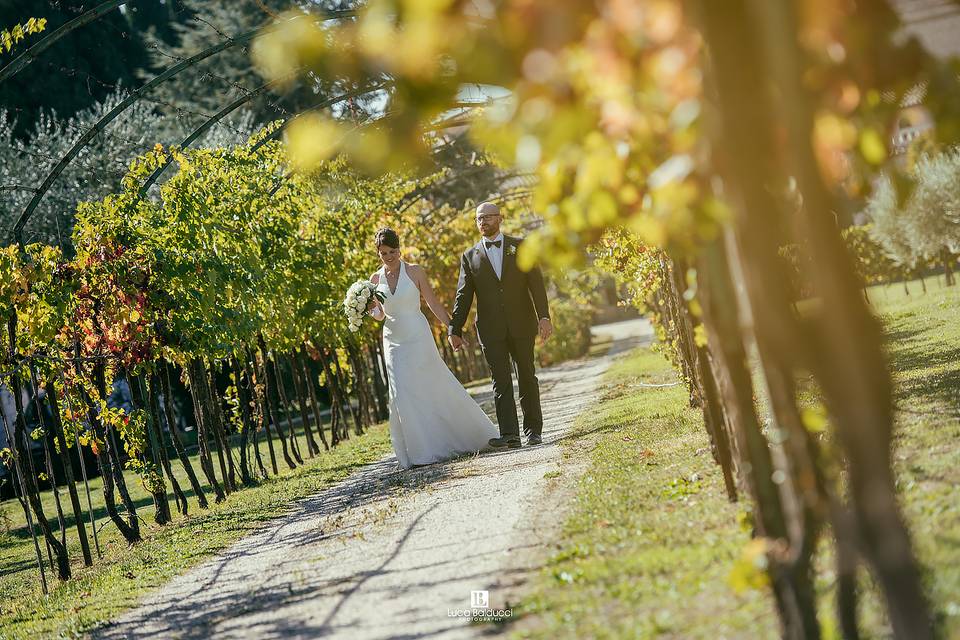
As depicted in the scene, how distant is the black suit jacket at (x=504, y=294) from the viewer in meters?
8.93

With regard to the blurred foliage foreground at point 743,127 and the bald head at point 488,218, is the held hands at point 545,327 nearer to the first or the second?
the bald head at point 488,218

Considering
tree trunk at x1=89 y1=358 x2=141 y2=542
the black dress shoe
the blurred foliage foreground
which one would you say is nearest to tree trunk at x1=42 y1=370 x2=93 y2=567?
tree trunk at x1=89 y1=358 x2=141 y2=542

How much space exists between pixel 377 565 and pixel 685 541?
5.21 ft

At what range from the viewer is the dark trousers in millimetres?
8859

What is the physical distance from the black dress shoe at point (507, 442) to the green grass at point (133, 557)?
59.8 inches

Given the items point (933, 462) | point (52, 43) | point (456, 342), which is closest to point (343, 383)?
point (456, 342)

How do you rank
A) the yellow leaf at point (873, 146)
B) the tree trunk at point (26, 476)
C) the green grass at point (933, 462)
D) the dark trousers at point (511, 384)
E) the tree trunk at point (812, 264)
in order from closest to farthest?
the tree trunk at point (812, 264), the yellow leaf at point (873, 146), the green grass at point (933, 462), the tree trunk at point (26, 476), the dark trousers at point (511, 384)

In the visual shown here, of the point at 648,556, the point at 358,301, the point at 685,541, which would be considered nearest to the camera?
the point at 648,556

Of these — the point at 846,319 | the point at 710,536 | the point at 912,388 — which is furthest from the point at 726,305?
the point at 912,388

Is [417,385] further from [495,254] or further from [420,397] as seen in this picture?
[495,254]

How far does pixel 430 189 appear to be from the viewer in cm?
2222

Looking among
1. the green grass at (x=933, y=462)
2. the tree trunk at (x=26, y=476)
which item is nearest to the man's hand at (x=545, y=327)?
the green grass at (x=933, y=462)

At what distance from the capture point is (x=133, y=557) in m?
7.55

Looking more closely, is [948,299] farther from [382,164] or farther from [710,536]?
[382,164]
